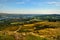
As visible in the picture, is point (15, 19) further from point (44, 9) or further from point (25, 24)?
point (44, 9)

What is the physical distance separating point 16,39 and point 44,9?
2.70 ft

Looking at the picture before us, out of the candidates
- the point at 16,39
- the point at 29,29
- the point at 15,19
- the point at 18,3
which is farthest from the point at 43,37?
the point at 18,3

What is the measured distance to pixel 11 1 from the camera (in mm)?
2369

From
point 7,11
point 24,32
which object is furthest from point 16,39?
point 7,11

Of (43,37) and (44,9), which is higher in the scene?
(44,9)

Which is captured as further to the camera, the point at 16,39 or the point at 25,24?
the point at 25,24

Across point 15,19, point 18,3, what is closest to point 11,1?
point 18,3

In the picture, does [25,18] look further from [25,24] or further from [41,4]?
[41,4]

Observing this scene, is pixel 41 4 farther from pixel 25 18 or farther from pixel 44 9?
pixel 25 18

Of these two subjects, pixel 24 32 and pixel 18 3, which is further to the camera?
pixel 18 3

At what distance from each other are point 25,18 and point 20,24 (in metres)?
0.19

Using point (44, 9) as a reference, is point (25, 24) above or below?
below

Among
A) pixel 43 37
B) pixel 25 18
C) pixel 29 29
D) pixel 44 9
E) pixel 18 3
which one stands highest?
pixel 18 3

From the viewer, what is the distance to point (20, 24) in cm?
232
